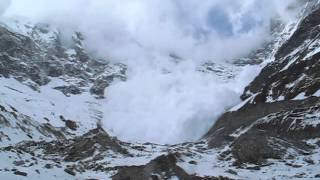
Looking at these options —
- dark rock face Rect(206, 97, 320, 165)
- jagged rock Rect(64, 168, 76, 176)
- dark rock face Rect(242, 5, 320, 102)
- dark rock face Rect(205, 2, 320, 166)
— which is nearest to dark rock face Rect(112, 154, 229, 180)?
jagged rock Rect(64, 168, 76, 176)

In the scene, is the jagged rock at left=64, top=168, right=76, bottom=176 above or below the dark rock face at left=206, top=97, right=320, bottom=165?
below

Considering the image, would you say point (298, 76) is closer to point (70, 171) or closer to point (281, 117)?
point (281, 117)

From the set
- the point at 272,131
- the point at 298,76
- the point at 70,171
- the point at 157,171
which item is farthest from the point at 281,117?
the point at 70,171

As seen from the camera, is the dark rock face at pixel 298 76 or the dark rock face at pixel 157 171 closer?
A: the dark rock face at pixel 157 171

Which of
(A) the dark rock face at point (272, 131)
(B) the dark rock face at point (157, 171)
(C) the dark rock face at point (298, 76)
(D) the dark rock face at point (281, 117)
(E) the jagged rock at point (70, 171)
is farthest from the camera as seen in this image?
(C) the dark rock face at point (298, 76)

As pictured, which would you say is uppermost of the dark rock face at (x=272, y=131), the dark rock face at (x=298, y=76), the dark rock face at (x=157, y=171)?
the dark rock face at (x=298, y=76)

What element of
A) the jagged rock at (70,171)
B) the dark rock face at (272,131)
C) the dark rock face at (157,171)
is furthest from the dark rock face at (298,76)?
the jagged rock at (70,171)

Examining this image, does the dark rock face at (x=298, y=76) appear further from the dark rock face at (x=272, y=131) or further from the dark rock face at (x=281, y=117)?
the dark rock face at (x=272, y=131)

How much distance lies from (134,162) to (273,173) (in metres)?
23.2

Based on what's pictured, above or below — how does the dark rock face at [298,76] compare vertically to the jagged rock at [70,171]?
above

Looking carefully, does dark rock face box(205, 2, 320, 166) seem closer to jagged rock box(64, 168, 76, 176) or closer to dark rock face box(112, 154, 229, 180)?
dark rock face box(112, 154, 229, 180)

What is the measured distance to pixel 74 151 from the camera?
11788cm

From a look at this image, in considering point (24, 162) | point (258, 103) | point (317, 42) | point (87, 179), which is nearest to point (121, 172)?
point (87, 179)

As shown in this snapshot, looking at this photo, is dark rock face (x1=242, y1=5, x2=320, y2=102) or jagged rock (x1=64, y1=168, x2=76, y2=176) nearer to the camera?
jagged rock (x1=64, y1=168, x2=76, y2=176)
